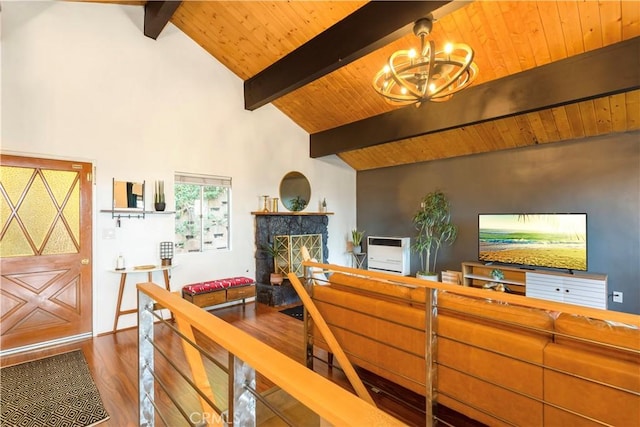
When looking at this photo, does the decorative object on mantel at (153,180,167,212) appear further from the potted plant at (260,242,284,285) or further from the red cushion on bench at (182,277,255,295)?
the potted plant at (260,242,284,285)

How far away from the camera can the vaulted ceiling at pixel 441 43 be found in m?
2.89

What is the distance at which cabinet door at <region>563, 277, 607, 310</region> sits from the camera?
13.2 feet

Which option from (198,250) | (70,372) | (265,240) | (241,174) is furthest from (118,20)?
(70,372)

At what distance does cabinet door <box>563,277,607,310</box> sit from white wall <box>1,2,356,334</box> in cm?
480

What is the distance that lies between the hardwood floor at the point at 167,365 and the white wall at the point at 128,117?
1.84ft

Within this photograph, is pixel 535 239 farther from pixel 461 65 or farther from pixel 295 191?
pixel 295 191

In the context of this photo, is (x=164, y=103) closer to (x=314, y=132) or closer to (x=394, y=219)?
(x=314, y=132)

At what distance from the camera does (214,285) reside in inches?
172

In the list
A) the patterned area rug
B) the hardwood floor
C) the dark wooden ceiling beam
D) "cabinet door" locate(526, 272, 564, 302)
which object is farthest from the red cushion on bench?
"cabinet door" locate(526, 272, 564, 302)

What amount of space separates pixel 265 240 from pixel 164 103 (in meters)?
2.60

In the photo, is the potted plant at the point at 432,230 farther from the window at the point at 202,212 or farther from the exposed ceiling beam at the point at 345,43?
the window at the point at 202,212

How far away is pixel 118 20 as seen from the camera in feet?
13.0

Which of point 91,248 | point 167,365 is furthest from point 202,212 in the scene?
point 167,365

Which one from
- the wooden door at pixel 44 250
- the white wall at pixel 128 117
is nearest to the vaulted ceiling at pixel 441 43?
the white wall at pixel 128 117
